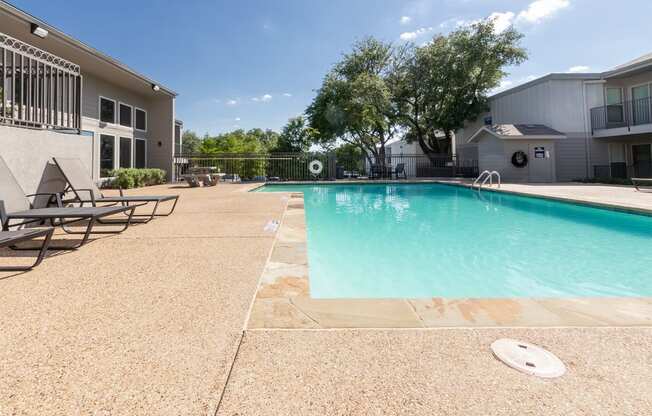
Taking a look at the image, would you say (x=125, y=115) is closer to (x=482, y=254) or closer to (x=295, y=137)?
(x=295, y=137)

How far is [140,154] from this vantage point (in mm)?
14672

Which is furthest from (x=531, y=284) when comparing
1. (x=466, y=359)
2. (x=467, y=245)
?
(x=466, y=359)

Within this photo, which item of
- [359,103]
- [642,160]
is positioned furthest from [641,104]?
[359,103]

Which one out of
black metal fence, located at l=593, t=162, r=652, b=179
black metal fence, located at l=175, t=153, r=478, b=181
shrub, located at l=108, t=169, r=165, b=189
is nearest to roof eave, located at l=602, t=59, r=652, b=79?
black metal fence, located at l=593, t=162, r=652, b=179

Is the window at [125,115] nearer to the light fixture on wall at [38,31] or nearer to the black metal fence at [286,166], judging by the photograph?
the black metal fence at [286,166]

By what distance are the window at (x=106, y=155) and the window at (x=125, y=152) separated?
0.54 m

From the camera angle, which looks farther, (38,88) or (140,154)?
(140,154)

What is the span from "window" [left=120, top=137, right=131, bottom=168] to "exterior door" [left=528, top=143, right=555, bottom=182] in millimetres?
18331

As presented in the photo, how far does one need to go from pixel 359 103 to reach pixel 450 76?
549cm

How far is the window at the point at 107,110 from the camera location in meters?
12.2

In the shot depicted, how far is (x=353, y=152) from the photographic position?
94.0 ft

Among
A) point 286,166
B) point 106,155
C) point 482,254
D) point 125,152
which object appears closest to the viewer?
point 482,254

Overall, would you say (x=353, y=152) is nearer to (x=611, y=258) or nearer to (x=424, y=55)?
(x=424, y=55)

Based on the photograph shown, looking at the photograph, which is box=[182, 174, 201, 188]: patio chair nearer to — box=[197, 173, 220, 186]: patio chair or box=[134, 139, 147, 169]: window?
box=[197, 173, 220, 186]: patio chair
